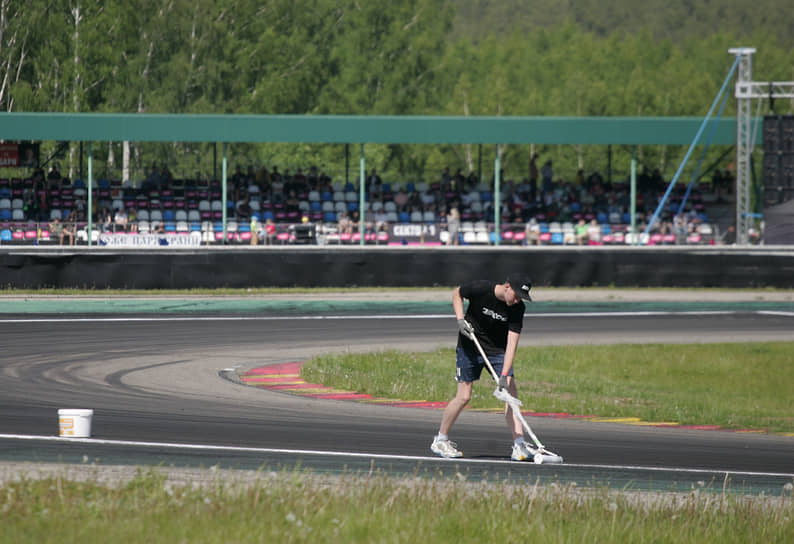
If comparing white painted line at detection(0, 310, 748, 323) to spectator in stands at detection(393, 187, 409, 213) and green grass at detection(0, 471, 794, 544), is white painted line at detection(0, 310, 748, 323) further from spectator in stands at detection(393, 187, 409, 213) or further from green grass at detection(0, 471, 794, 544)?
green grass at detection(0, 471, 794, 544)

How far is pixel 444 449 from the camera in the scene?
1144 cm

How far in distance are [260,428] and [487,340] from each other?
2.95 m

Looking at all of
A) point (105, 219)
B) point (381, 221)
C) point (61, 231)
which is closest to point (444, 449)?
point (61, 231)

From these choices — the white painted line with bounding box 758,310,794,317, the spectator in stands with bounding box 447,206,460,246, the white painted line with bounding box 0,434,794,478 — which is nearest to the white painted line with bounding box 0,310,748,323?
the white painted line with bounding box 758,310,794,317

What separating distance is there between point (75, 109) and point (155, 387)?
42.9 m

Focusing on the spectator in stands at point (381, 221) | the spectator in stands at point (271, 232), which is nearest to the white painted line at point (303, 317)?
the spectator in stands at point (271, 232)

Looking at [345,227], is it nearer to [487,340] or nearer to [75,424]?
[75,424]

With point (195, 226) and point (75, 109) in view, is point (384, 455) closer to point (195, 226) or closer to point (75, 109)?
point (195, 226)

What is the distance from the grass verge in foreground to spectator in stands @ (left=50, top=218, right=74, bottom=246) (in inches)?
681

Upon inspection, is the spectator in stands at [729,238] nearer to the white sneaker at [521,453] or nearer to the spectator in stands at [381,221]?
the spectator in stands at [381,221]

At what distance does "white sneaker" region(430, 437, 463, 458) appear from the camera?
11.4 metres

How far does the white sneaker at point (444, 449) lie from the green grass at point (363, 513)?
1728 millimetres

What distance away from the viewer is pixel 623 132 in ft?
137

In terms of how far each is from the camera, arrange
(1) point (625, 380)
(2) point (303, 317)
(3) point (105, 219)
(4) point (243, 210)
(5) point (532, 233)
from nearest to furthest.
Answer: (1) point (625, 380) → (2) point (303, 317) → (3) point (105, 219) → (5) point (532, 233) → (4) point (243, 210)
